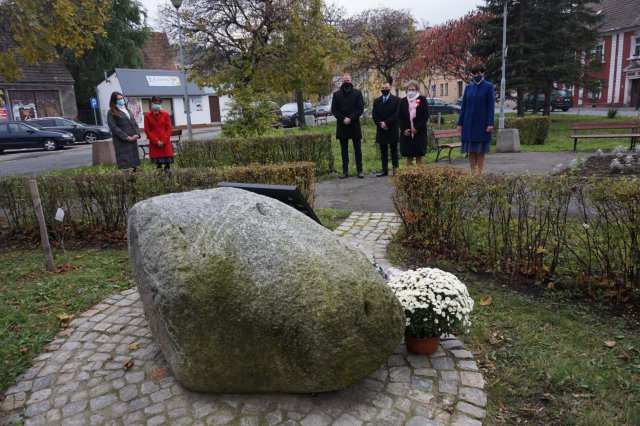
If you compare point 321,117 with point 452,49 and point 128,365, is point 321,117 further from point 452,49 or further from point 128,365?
point 128,365

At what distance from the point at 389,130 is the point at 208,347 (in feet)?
→ 25.4

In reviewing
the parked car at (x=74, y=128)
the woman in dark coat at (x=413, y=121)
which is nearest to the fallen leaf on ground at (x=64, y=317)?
the woman in dark coat at (x=413, y=121)

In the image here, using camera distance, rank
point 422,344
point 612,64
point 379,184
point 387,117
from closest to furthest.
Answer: point 422,344 → point 387,117 → point 379,184 → point 612,64

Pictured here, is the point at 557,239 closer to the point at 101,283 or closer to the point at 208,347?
the point at 208,347

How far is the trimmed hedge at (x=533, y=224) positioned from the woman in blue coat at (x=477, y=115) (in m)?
3.27

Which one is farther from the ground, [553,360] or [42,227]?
[42,227]

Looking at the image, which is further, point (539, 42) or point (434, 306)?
point (539, 42)

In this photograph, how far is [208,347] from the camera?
2963 millimetres

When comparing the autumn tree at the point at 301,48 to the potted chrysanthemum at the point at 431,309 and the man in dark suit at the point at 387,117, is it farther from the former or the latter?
the potted chrysanthemum at the point at 431,309

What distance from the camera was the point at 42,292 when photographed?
16.9 feet

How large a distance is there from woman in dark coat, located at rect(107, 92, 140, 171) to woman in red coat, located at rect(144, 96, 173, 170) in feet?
0.93

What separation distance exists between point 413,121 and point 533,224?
5.17 metres

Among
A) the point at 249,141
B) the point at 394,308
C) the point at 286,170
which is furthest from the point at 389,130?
the point at 394,308

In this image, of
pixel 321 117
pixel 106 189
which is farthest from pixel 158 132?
pixel 321 117
